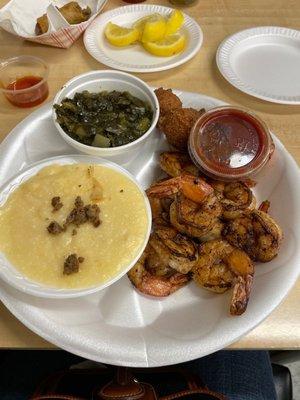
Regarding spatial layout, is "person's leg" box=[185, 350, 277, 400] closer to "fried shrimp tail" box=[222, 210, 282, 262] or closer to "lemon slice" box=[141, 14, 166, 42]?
"fried shrimp tail" box=[222, 210, 282, 262]

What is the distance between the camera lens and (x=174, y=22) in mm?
2145

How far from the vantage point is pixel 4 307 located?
1.36 m

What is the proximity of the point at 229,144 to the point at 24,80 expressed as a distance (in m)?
1.06

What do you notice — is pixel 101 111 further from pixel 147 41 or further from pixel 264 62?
pixel 264 62

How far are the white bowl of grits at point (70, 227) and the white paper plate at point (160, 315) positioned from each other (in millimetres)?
101

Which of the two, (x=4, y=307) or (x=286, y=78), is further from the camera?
(x=286, y=78)

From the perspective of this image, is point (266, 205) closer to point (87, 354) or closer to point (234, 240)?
point (234, 240)

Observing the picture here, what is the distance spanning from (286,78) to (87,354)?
1.63 m

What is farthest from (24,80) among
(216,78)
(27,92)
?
(216,78)

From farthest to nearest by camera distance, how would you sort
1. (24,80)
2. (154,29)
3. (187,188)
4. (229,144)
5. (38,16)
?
1. (38,16)
2. (154,29)
3. (24,80)
4. (229,144)
5. (187,188)

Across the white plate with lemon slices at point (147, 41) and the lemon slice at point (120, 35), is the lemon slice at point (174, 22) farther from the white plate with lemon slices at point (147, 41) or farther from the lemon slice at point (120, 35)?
the lemon slice at point (120, 35)

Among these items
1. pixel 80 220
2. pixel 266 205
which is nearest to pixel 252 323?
pixel 266 205

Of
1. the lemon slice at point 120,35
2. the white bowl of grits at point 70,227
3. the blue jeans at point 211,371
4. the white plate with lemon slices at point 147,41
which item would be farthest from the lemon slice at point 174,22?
the blue jeans at point 211,371

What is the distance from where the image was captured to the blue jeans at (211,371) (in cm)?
168
